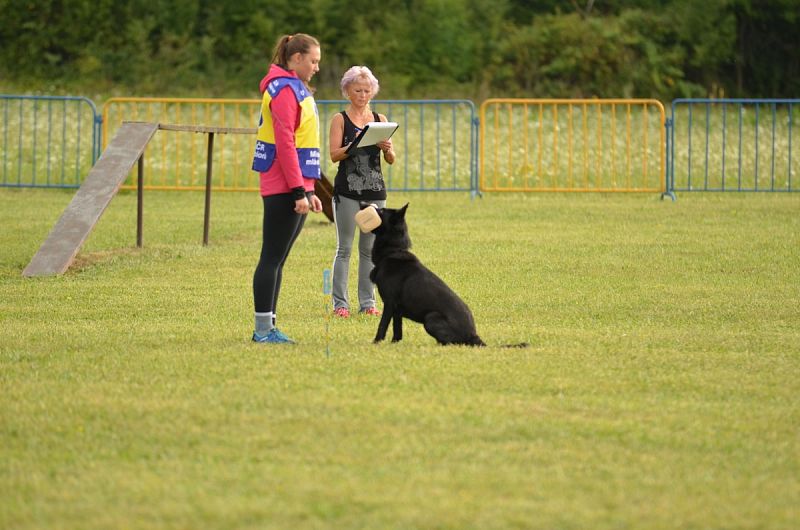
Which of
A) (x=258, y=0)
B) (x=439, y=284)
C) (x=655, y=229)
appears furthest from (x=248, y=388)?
(x=258, y=0)

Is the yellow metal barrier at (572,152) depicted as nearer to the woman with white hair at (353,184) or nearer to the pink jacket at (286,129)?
the woman with white hair at (353,184)

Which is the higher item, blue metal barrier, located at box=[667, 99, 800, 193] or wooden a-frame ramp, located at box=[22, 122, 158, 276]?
blue metal barrier, located at box=[667, 99, 800, 193]

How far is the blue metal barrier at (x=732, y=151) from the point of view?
1719 centimetres

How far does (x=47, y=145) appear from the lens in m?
21.1

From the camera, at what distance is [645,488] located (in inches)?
166

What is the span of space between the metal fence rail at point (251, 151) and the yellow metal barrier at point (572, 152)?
20.2 inches

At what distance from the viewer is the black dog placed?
6.62 meters

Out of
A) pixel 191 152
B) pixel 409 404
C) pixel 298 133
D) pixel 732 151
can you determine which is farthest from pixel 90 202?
pixel 732 151

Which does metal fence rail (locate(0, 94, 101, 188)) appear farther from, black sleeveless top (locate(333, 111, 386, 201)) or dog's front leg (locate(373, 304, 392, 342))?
dog's front leg (locate(373, 304, 392, 342))

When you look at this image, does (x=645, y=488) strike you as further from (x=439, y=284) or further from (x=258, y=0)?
(x=258, y=0)

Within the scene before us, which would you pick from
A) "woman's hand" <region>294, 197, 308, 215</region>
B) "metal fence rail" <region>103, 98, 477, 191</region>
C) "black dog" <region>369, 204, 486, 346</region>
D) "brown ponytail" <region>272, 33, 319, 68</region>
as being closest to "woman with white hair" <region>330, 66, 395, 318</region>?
"black dog" <region>369, 204, 486, 346</region>

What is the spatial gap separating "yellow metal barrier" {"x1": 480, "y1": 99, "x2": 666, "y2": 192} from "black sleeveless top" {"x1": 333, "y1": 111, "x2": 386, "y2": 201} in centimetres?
818

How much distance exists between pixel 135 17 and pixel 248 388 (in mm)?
28539

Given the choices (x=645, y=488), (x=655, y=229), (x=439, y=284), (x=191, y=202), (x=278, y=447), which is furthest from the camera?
(x=191, y=202)
